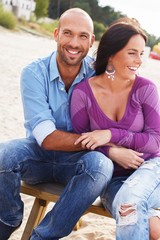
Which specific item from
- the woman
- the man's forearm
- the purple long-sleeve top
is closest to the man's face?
the woman

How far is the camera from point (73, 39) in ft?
9.37

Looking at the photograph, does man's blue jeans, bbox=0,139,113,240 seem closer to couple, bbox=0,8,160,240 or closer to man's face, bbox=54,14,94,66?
couple, bbox=0,8,160,240

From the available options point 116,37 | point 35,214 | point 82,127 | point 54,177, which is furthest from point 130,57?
point 35,214

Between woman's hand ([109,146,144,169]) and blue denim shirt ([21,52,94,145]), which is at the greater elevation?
blue denim shirt ([21,52,94,145])

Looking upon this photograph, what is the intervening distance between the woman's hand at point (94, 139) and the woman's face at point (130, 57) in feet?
1.25

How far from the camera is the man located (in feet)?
7.78

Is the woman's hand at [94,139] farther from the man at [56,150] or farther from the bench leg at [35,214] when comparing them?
the bench leg at [35,214]

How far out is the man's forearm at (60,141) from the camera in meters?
2.64

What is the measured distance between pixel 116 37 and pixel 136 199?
3.27ft

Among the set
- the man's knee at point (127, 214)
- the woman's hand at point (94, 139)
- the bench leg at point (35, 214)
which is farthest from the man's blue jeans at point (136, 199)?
the bench leg at point (35, 214)

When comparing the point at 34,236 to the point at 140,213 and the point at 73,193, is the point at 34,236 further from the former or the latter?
the point at 140,213

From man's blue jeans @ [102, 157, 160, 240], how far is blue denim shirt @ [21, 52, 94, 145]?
0.52 m

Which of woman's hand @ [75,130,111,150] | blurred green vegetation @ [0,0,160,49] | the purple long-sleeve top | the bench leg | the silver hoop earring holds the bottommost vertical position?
blurred green vegetation @ [0,0,160,49]

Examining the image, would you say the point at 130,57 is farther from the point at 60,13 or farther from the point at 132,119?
the point at 60,13
